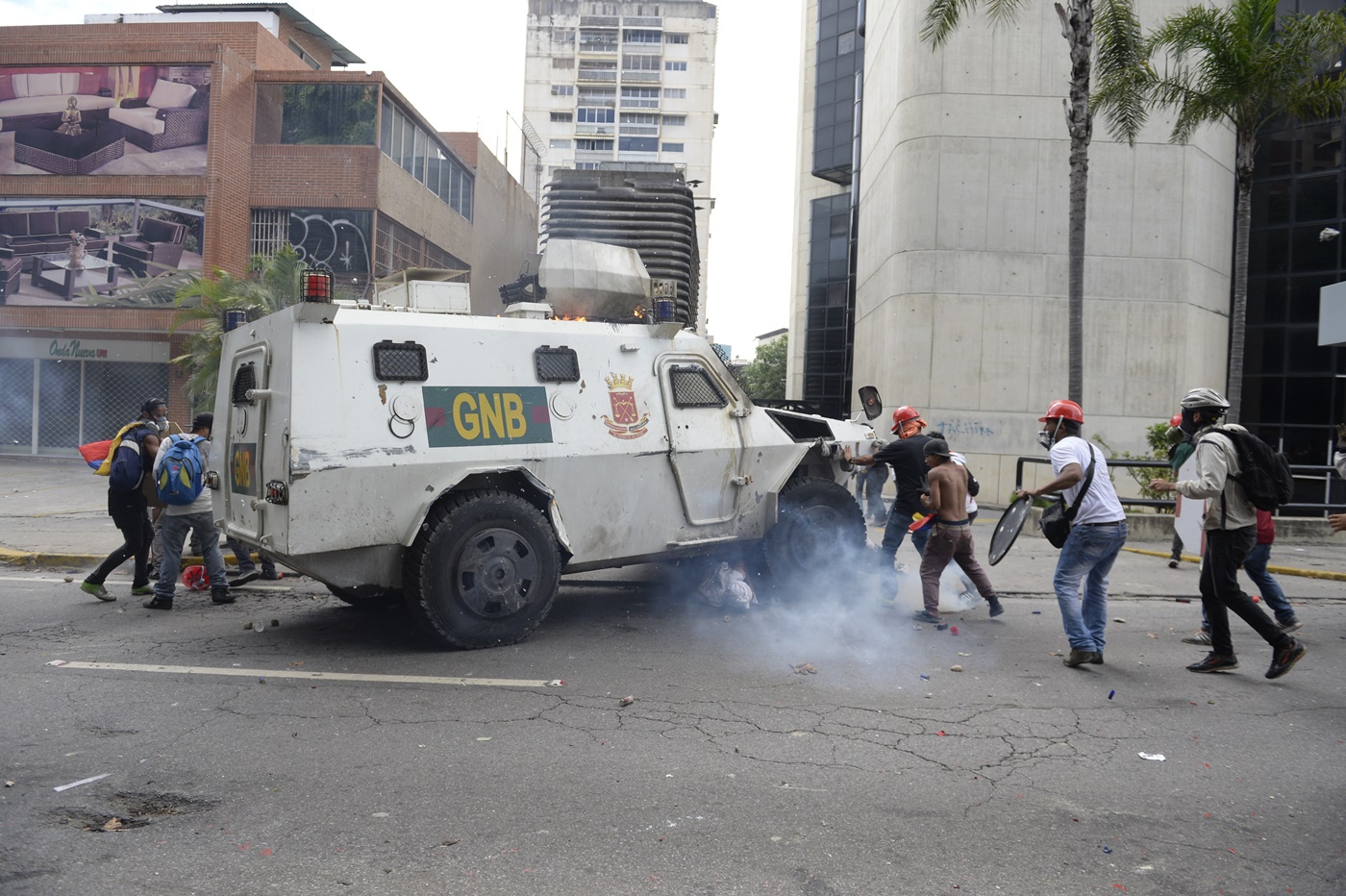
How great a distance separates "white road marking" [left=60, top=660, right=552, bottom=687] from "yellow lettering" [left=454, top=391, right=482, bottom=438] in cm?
160

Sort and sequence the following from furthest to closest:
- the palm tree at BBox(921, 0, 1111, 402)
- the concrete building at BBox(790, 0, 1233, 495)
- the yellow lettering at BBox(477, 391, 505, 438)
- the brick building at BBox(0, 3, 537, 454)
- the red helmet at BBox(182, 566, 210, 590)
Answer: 1. the brick building at BBox(0, 3, 537, 454)
2. the concrete building at BBox(790, 0, 1233, 495)
3. the palm tree at BBox(921, 0, 1111, 402)
4. the red helmet at BBox(182, 566, 210, 590)
5. the yellow lettering at BBox(477, 391, 505, 438)

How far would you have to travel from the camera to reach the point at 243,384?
22.8 feet

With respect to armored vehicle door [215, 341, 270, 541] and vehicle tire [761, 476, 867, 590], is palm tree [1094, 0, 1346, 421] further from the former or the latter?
armored vehicle door [215, 341, 270, 541]

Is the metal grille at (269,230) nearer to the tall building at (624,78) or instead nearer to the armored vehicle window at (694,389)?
the armored vehicle window at (694,389)

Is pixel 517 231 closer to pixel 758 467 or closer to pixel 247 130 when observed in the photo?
pixel 247 130

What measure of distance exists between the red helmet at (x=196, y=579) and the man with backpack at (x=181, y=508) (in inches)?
22.8

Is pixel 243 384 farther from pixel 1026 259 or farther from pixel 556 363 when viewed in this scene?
pixel 1026 259

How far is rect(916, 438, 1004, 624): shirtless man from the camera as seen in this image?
7652mm

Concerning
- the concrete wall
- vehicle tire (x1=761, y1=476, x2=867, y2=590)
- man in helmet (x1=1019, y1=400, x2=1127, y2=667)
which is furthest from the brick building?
man in helmet (x1=1019, y1=400, x2=1127, y2=667)

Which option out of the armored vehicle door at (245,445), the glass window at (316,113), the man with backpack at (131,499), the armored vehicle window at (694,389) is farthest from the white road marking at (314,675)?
the glass window at (316,113)

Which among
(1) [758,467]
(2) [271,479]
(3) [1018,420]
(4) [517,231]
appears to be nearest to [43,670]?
(2) [271,479]

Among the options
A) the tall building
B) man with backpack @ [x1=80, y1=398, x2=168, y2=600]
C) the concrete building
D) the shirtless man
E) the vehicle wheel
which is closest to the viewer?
the vehicle wheel

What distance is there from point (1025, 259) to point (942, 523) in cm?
1508

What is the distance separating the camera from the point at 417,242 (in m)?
29.2
